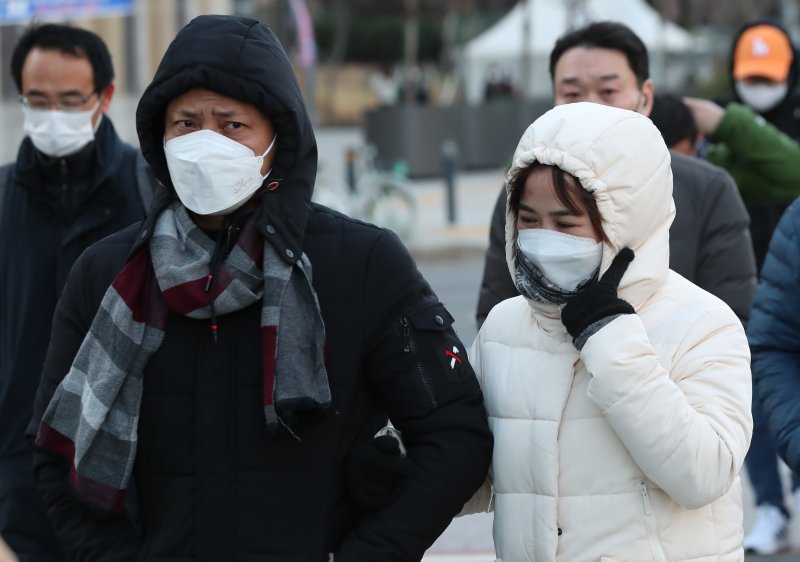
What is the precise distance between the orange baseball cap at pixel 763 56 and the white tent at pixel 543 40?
2066 centimetres

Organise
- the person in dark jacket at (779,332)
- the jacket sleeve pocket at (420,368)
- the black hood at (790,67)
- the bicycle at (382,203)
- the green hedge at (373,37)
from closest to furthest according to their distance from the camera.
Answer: the jacket sleeve pocket at (420,368) < the person in dark jacket at (779,332) < the black hood at (790,67) < the bicycle at (382,203) < the green hedge at (373,37)

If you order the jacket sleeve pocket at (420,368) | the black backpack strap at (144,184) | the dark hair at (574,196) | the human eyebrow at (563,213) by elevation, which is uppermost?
the dark hair at (574,196)

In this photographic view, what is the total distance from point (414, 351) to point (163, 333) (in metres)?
0.51

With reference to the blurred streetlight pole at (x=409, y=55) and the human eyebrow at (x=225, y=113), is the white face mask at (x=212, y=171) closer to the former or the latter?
the human eyebrow at (x=225, y=113)

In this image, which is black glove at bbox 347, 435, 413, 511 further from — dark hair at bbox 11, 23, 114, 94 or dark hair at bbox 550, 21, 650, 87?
dark hair at bbox 11, 23, 114, 94

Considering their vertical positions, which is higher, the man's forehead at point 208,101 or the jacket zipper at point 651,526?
the man's forehead at point 208,101

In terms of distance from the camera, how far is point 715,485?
2.78 metres

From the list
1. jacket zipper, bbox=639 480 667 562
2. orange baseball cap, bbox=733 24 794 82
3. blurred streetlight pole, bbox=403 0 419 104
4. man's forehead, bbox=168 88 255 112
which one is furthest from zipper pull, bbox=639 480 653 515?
blurred streetlight pole, bbox=403 0 419 104

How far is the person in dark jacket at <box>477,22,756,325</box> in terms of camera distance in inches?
174

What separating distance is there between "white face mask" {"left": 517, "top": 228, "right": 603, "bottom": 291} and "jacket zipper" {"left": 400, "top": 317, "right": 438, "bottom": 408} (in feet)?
0.98

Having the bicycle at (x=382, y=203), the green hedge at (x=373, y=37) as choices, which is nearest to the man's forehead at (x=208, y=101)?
the bicycle at (x=382, y=203)

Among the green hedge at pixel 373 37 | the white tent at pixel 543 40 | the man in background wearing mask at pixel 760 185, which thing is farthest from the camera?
the green hedge at pixel 373 37

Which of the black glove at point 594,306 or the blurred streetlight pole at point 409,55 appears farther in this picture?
the blurred streetlight pole at point 409,55

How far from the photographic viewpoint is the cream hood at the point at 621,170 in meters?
2.87
